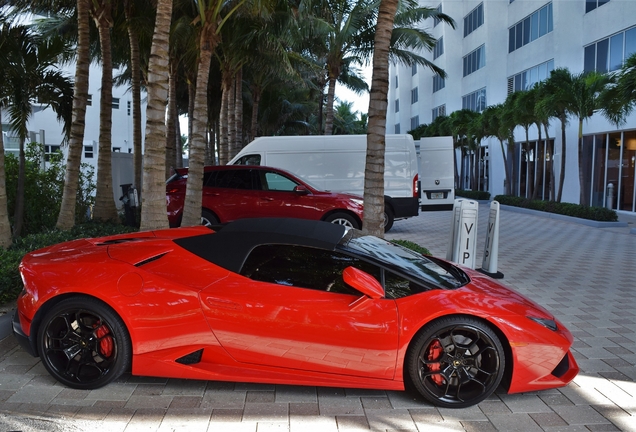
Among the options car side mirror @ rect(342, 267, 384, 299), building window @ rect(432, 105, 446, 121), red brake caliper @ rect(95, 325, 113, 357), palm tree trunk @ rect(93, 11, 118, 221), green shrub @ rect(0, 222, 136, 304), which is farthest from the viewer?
building window @ rect(432, 105, 446, 121)

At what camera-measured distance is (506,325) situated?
382 cm

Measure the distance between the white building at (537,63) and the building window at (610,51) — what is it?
37 mm

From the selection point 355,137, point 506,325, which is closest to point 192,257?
point 506,325

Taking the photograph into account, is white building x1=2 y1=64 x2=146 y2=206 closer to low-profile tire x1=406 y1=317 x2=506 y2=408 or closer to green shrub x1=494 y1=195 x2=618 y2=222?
green shrub x1=494 y1=195 x2=618 y2=222

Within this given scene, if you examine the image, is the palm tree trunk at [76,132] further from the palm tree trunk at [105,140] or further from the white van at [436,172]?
the white van at [436,172]

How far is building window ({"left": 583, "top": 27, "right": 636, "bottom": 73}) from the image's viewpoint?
20172 mm

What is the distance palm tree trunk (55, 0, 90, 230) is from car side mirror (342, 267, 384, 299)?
22.8 ft

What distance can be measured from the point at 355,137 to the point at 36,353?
1113 centimetres

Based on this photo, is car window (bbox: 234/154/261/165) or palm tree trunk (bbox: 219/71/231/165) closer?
car window (bbox: 234/154/261/165)

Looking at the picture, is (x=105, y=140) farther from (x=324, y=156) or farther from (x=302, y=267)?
(x=302, y=267)

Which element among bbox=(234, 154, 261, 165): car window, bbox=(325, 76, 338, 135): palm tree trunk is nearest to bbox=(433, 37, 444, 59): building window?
bbox=(325, 76, 338, 135): palm tree trunk

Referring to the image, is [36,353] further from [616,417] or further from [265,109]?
[265,109]

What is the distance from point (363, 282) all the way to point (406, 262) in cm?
70

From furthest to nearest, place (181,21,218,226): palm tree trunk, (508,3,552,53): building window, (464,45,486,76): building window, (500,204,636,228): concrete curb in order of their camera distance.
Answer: (464,45,486,76): building window → (508,3,552,53): building window → (500,204,636,228): concrete curb → (181,21,218,226): palm tree trunk
